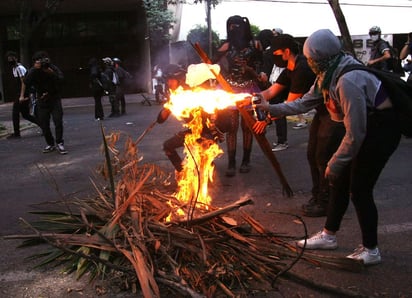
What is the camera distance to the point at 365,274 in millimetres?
3648

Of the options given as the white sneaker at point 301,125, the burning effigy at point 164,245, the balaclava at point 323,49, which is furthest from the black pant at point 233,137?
the white sneaker at point 301,125

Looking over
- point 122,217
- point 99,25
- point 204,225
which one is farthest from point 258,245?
point 99,25

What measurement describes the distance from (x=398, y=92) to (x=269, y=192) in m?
2.71

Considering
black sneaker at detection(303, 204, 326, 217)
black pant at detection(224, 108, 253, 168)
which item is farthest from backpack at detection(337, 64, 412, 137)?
black pant at detection(224, 108, 253, 168)

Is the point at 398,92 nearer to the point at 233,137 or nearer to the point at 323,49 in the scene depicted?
the point at 323,49

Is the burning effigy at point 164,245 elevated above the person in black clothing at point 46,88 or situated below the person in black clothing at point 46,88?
below

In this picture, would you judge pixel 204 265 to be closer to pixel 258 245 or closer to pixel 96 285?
pixel 258 245

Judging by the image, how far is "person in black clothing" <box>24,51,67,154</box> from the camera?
8656mm

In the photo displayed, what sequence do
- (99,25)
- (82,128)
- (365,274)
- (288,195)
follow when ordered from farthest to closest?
(99,25) < (82,128) < (288,195) < (365,274)

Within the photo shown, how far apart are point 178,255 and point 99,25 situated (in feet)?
70.9

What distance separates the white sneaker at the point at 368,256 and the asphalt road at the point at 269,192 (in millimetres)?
53

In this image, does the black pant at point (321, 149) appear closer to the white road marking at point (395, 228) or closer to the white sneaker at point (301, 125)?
the white road marking at point (395, 228)

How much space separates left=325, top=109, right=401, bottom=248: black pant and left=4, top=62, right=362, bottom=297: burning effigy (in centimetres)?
36

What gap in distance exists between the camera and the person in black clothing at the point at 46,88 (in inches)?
341
